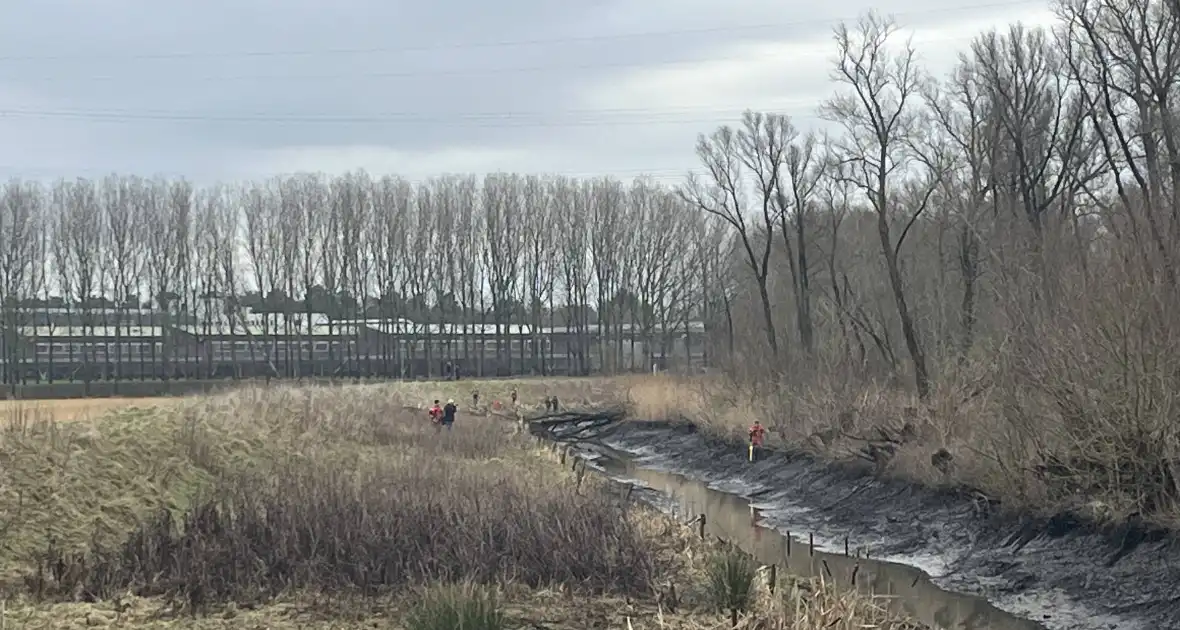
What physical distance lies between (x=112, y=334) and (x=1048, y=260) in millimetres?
73741

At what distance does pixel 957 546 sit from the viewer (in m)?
21.3

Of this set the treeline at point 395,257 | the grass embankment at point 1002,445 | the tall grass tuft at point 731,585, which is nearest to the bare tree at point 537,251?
the treeline at point 395,257

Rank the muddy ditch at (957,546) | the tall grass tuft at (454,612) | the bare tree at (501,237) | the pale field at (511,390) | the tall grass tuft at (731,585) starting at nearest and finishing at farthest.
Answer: the tall grass tuft at (454,612)
the tall grass tuft at (731,585)
the muddy ditch at (957,546)
the pale field at (511,390)
the bare tree at (501,237)

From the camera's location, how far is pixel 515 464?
28.0 m

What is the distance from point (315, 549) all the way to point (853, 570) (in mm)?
7558

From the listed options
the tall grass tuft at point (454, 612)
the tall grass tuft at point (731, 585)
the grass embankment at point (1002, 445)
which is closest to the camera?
the tall grass tuft at point (454, 612)

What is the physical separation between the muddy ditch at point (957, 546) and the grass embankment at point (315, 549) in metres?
4.27

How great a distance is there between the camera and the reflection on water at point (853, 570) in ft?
53.1

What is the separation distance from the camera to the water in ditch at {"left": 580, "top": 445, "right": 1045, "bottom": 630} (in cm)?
1619

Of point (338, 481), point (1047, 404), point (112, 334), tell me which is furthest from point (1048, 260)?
point (112, 334)

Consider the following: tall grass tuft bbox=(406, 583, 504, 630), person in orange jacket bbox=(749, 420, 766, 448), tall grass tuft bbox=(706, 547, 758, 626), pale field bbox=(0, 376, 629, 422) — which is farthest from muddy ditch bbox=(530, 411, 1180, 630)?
pale field bbox=(0, 376, 629, 422)

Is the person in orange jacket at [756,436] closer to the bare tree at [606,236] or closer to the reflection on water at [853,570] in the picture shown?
the reflection on water at [853,570]

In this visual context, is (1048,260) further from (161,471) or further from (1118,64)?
(161,471)

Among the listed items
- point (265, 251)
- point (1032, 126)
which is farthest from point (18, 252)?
point (1032, 126)
